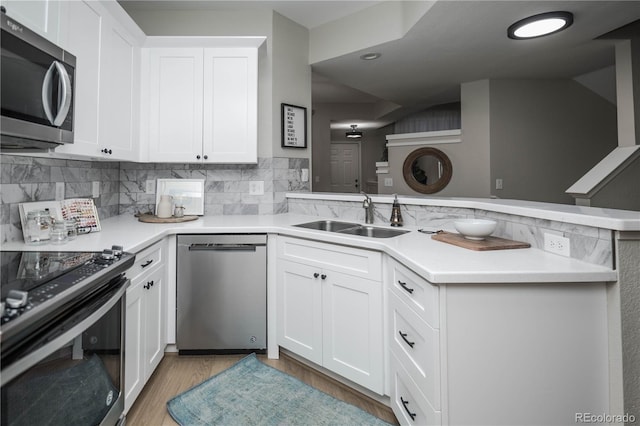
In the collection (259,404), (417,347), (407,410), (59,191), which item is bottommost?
(259,404)

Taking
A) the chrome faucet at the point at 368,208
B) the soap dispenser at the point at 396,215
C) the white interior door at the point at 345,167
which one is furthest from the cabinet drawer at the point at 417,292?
the white interior door at the point at 345,167

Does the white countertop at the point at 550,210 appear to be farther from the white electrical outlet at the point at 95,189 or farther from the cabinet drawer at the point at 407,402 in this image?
the white electrical outlet at the point at 95,189

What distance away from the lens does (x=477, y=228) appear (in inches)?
63.5

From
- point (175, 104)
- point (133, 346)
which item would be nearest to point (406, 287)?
point (133, 346)

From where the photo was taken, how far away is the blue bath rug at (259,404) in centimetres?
166

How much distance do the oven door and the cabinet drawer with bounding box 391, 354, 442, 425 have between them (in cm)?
123

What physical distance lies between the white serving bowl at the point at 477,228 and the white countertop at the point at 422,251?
0.38 ft

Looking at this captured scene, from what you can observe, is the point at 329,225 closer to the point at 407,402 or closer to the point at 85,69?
the point at 407,402

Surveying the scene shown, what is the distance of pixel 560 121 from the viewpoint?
14.0 ft

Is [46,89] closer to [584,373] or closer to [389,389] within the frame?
[389,389]

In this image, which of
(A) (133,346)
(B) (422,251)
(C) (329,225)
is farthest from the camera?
(C) (329,225)

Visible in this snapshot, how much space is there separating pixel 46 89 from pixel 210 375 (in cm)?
172

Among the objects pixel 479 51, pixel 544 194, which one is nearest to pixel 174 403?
pixel 479 51

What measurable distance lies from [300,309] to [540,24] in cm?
268
